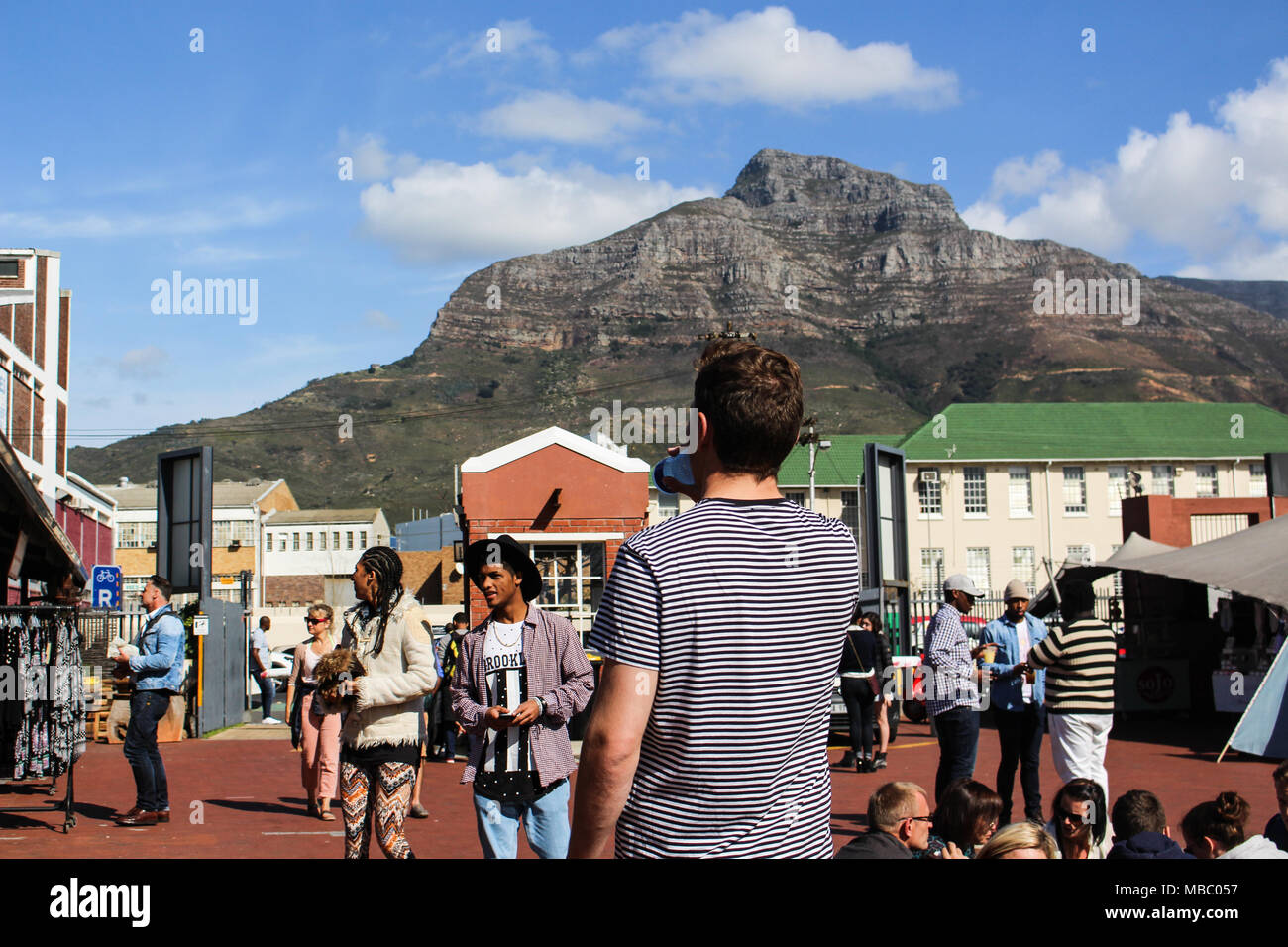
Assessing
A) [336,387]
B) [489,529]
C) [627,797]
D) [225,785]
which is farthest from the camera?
[336,387]

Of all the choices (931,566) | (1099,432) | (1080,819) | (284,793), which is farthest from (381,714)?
(1099,432)

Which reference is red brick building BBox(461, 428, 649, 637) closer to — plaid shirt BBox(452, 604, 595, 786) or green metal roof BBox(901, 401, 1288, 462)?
plaid shirt BBox(452, 604, 595, 786)

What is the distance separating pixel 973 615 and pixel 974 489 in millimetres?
22119

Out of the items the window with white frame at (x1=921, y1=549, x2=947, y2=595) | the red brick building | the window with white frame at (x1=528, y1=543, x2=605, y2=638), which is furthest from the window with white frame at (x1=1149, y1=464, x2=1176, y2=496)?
the window with white frame at (x1=528, y1=543, x2=605, y2=638)

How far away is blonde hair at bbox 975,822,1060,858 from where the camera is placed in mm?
3959

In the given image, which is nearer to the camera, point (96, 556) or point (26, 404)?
point (26, 404)

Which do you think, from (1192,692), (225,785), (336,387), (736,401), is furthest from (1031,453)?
(336,387)

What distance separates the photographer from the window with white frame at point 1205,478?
2343 inches

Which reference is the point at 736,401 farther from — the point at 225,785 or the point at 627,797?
the point at 225,785

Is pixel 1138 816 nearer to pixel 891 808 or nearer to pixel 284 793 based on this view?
pixel 891 808

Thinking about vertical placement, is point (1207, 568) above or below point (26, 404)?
below
